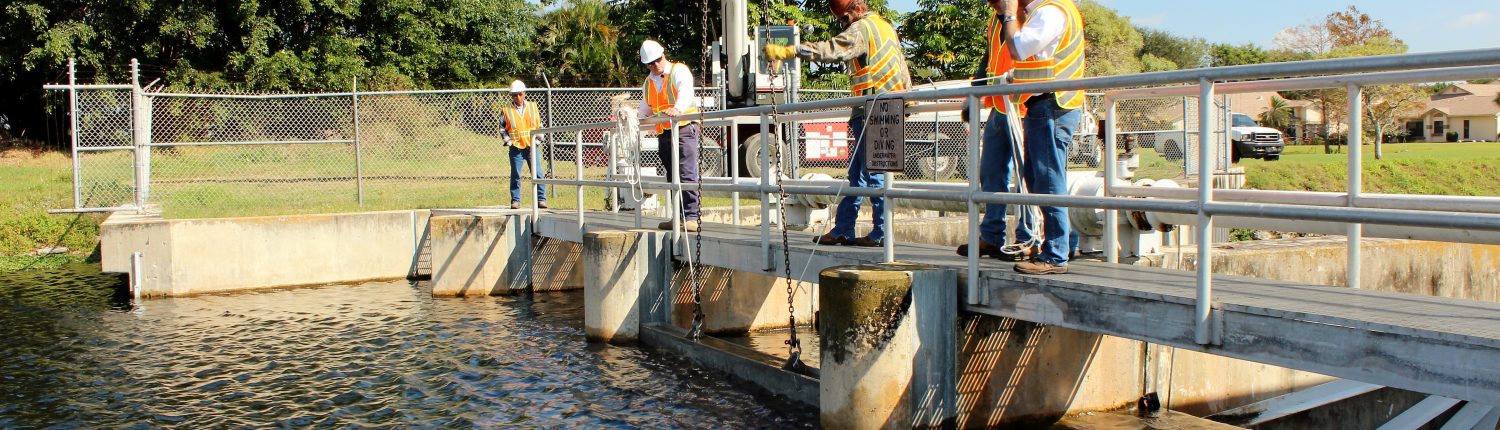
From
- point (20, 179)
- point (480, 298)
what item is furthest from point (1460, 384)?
point (20, 179)

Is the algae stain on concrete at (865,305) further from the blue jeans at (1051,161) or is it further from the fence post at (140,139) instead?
the fence post at (140,139)

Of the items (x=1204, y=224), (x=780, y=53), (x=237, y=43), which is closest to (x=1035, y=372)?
(x=1204, y=224)

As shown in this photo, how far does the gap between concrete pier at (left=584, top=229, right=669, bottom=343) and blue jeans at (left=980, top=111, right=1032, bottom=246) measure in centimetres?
361

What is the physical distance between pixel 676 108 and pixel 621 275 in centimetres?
138

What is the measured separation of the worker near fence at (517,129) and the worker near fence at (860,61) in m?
6.61

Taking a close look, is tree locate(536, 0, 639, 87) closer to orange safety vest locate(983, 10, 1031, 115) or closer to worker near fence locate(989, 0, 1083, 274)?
orange safety vest locate(983, 10, 1031, 115)

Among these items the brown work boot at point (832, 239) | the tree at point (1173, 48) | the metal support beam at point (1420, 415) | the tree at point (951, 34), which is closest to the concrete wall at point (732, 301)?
the brown work boot at point (832, 239)

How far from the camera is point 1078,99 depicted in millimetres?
5758

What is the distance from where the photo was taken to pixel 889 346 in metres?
5.75

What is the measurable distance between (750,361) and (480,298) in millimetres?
5581

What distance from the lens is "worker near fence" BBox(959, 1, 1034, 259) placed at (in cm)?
596

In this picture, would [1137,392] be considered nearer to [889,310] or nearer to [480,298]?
[889,310]

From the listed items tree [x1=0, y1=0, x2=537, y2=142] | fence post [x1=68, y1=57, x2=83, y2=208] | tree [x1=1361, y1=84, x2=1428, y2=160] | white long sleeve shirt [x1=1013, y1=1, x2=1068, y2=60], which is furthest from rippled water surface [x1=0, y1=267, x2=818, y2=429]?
tree [x1=1361, y1=84, x2=1428, y2=160]

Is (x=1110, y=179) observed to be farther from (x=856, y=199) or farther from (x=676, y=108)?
(x=676, y=108)
